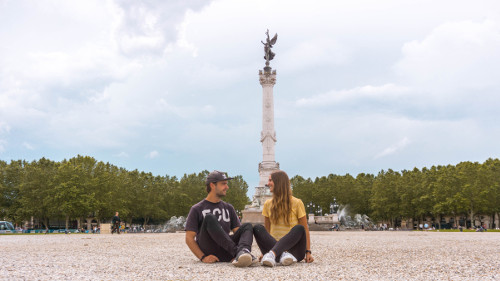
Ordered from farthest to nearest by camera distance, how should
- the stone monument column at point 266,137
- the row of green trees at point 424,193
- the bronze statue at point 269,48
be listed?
the row of green trees at point 424,193 → the bronze statue at point 269,48 → the stone monument column at point 266,137

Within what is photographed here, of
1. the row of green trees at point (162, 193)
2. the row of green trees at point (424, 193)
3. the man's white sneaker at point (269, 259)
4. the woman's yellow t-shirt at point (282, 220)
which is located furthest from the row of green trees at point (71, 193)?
the man's white sneaker at point (269, 259)

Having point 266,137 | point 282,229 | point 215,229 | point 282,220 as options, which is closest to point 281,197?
point 282,220

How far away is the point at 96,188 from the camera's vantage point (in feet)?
198

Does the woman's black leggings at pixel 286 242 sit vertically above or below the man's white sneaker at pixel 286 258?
above

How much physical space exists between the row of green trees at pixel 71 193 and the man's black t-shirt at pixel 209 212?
4948cm

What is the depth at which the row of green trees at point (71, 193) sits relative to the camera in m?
55.5

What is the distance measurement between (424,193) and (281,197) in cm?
6746

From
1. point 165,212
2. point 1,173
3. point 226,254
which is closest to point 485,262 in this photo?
point 226,254

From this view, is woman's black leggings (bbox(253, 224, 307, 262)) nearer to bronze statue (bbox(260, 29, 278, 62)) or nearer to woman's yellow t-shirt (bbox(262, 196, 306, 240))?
woman's yellow t-shirt (bbox(262, 196, 306, 240))

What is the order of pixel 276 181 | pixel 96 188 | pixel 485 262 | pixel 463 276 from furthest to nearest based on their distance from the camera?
pixel 96 188
pixel 485 262
pixel 276 181
pixel 463 276

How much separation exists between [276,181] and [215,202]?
141 centimetres

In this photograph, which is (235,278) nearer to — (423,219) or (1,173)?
(1,173)

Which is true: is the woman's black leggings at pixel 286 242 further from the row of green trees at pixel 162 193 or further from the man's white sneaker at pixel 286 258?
the row of green trees at pixel 162 193

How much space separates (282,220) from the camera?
918cm
